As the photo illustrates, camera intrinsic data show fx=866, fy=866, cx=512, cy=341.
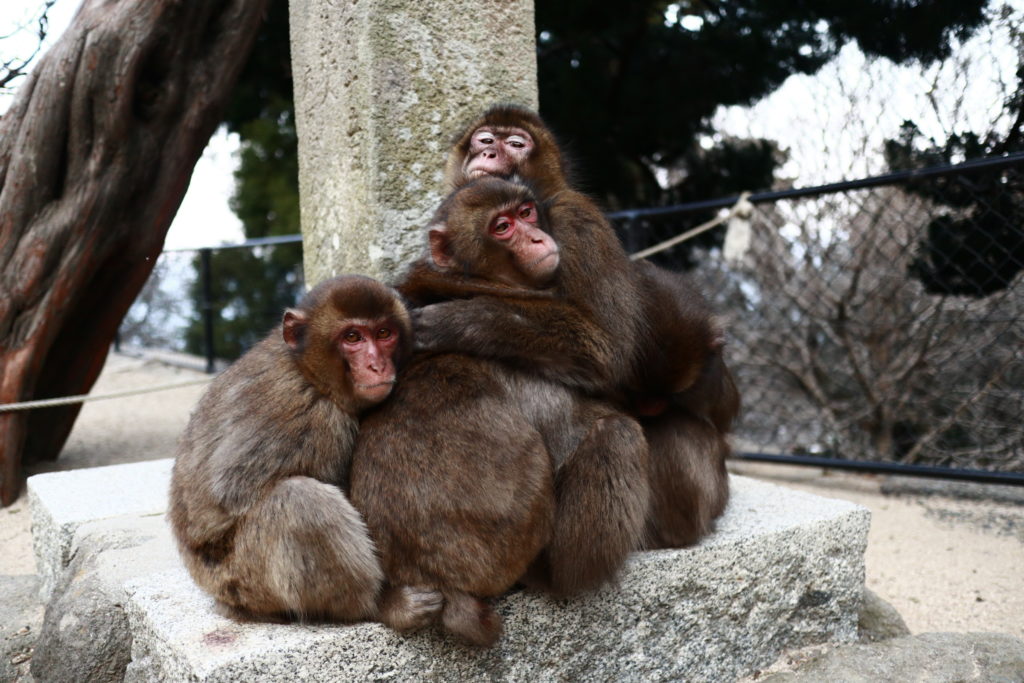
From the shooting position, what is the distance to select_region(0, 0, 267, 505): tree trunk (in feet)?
13.9

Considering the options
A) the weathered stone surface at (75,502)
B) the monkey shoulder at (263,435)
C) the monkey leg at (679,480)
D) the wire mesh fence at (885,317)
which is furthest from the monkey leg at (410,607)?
the wire mesh fence at (885,317)

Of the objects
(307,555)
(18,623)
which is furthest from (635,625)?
(18,623)

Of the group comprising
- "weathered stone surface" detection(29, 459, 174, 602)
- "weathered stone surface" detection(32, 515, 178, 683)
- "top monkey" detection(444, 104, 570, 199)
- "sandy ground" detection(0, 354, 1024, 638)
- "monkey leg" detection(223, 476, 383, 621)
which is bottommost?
Result: "sandy ground" detection(0, 354, 1024, 638)

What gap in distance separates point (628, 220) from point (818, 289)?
156cm

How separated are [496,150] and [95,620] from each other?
1.85 meters

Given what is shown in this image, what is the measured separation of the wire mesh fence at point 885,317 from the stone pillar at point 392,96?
240cm

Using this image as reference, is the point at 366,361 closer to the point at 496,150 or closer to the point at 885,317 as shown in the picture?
the point at 496,150

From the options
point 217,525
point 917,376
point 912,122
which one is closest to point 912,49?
point 912,122

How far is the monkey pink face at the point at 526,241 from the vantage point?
2.18 metres

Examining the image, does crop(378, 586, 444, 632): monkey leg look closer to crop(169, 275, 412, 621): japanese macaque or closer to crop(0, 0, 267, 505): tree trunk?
crop(169, 275, 412, 621): japanese macaque

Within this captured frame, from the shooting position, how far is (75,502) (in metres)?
3.19

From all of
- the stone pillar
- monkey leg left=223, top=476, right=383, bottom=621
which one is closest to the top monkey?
the stone pillar

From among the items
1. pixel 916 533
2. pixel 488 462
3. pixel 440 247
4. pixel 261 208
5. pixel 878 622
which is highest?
pixel 261 208

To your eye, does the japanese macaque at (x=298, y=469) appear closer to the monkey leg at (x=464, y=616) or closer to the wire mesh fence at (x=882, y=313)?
the monkey leg at (x=464, y=616)
